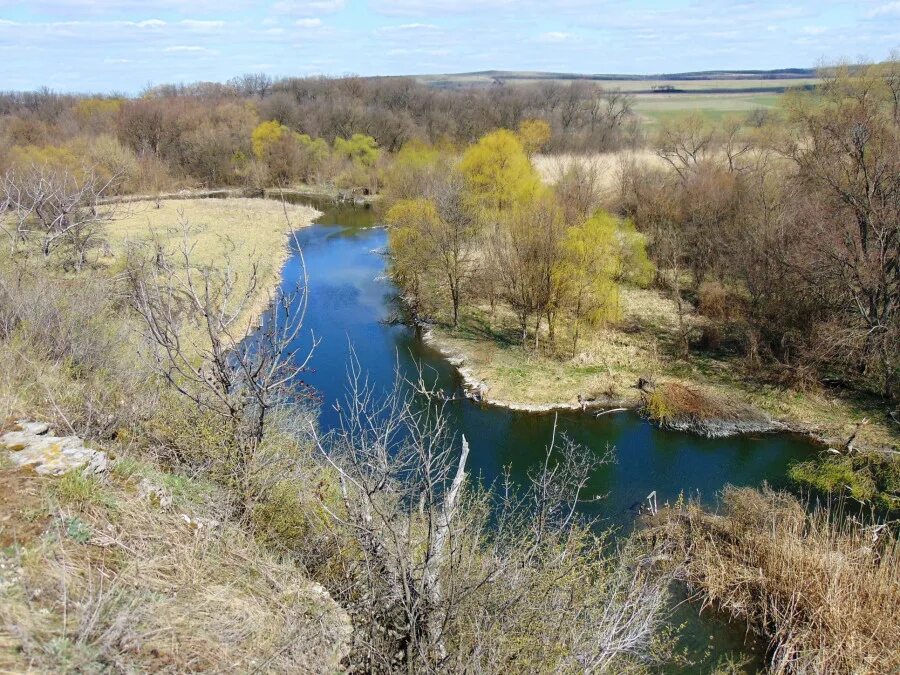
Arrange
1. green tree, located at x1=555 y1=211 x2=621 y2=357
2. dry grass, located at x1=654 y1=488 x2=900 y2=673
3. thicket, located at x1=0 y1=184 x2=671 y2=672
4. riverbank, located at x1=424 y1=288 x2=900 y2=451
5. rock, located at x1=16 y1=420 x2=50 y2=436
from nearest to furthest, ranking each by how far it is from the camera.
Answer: thicket, located at x1=0 y1=184 x2=671 y2=672 → rock, located at x1=16 y1=420 x2=50 y2=436 → dry grass, located at x1=654 y1=488 x2=900 y2=673 → riverbank, located at x1=424 y1=288 x2=900 y2=451 → green tree, located at x1=555 y1=211 x2=621 y2=357

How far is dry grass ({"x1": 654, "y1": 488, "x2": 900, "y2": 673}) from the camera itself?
373 inches

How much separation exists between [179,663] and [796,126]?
34577 millimetres

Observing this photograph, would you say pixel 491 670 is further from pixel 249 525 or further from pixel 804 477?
pixel 804 477

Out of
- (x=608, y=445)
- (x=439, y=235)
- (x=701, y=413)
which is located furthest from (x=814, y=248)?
(x=439, y=235)

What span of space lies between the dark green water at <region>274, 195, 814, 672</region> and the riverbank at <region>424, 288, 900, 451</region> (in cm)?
62

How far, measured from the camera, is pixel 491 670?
5.61m

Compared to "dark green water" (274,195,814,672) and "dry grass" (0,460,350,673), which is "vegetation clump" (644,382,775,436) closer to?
"dark green water" (274,195,814,672)

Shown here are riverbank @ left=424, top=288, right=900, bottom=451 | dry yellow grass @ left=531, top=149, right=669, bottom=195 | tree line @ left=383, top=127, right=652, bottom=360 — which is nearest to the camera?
riverbank @ left=424, top=288, right=900, bottom=451

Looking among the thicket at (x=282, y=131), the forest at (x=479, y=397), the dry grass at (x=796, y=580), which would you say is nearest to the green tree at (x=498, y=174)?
the forest at (x=479, y=397)

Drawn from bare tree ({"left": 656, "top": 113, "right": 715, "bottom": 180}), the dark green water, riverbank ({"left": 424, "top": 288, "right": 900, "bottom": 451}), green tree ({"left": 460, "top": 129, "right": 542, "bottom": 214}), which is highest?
bare tree ({"left": 656, "top": 113, "right": 715, "bottom": 180})

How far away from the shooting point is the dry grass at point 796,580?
31.1 ft

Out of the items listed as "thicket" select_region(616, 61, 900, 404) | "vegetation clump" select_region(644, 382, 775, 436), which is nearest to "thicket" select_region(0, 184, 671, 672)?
"vegetation clump" select_region(644, 382, 775, 436)

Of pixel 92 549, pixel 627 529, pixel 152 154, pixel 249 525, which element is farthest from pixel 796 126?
pixel 152 154

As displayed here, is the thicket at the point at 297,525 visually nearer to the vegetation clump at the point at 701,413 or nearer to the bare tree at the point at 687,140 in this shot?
the vegetation clump at the point at 701,413
